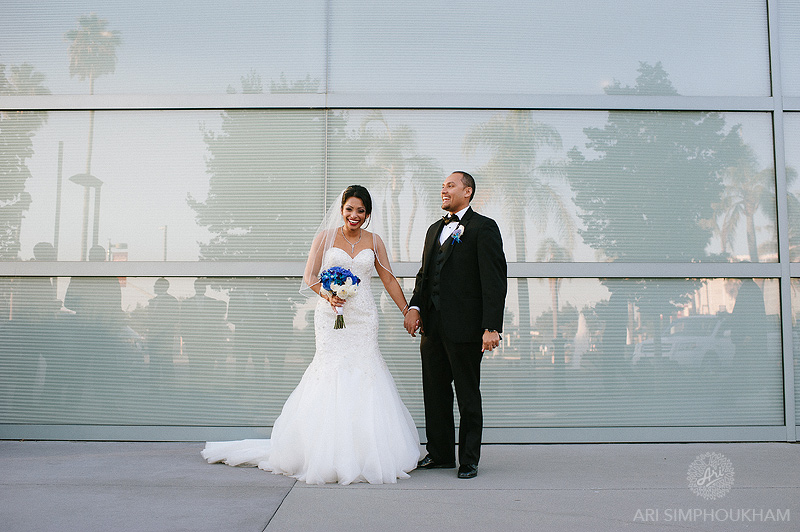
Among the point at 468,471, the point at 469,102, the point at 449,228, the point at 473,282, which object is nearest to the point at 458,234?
the point at 449,228

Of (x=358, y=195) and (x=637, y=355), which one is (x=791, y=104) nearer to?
(x=637, y=355)

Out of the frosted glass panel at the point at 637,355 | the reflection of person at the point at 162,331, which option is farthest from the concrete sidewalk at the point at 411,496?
the reflection of person at the point at 162,331

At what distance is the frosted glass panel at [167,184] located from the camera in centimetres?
605

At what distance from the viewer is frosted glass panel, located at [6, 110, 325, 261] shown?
6.05 m

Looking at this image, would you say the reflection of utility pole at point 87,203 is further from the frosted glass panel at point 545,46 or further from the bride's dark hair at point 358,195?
the bride's dark hair at point 358,195

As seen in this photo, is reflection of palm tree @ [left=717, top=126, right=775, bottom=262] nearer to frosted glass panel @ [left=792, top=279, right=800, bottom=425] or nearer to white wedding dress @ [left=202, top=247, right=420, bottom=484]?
frosted glass panel @ [left=792, top=279, right=800, bottom=425]

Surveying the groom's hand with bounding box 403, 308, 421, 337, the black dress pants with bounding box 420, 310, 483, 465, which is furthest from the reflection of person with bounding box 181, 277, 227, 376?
the black dress pants with bounding box 420, 310, 483, 465

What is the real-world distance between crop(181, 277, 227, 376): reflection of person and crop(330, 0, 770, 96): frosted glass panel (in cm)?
237

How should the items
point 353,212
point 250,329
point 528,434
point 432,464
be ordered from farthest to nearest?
point 250,329
point 528,434
point 353,212
point 432,464

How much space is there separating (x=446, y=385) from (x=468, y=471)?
0.70 m

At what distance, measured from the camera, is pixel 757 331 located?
5.97 meters

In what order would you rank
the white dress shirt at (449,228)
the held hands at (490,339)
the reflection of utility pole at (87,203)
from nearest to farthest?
the held hands at (490,339), the white dress shirt at (449,228), the reflection of utility pole at (87,203)

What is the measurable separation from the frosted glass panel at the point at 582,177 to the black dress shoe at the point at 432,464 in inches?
76.2

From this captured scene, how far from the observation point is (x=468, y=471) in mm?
4527
